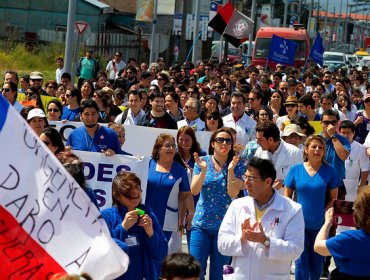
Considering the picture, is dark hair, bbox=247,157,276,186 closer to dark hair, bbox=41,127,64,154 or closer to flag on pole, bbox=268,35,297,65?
dark hair, bbox=41,127,64,154

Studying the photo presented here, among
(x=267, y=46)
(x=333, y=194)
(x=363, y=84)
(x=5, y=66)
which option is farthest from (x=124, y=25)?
(x=333, y=194)

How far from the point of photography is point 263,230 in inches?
283

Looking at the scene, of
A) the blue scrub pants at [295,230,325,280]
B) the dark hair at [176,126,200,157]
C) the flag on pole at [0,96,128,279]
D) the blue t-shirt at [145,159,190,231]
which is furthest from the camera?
the dark hair at [176,126,200,157]

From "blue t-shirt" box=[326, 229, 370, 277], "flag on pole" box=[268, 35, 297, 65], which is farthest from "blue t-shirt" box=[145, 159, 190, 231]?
"flag on pole" box=[268, 35, 297, 65]

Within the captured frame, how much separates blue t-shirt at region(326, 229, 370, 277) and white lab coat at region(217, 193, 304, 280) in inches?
21.7

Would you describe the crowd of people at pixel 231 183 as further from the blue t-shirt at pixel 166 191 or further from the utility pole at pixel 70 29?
the utility pole at pixel 70 29

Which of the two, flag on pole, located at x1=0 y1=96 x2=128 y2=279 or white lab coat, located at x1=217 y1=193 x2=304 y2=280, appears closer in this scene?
flag on pole, located at x1=0 y1=96 x2=128 y2=279

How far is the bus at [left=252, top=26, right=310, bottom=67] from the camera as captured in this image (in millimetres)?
45812

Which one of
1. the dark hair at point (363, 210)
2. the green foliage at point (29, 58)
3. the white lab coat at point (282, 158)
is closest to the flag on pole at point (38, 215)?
the dark hair at point (363, 210)

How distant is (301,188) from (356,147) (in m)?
2.98

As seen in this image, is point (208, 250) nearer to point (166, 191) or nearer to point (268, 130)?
point (166, 191)

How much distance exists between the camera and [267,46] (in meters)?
46.1

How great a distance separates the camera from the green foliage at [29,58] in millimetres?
41469

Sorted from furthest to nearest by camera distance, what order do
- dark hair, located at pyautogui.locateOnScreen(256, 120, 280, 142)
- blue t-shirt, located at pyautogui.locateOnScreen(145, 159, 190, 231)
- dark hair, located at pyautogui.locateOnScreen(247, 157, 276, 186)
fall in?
1. dark hair, located at pyautogui.locateOnScreen(256, 120, 280, 142)
2. blue t-shirt, located at pyautogui.locateOnScreen(145, 159, 190, 231)
3. dark hair, located at pyautogui.locateOnScreen(247, 157, 276, 186)
